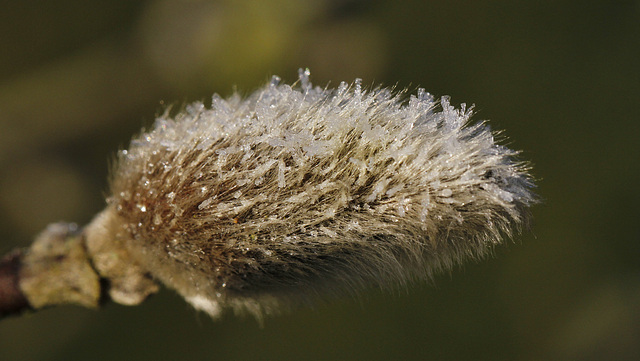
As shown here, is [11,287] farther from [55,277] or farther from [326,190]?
[326,190]

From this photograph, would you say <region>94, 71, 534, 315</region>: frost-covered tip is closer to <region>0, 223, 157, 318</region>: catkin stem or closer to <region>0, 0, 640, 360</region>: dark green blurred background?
<region>0, 223, 157, 318</region>: catkin stem

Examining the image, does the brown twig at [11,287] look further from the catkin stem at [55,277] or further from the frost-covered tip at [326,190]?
the frost-covered tip at [326,190]

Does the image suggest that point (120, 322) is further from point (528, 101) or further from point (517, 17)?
point (517, 17)

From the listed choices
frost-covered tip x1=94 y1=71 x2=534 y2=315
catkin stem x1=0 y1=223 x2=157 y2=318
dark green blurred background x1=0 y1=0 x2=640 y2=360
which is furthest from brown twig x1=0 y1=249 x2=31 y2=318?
dark green blurred background x1=0 y1=0 x2=640 y2=360

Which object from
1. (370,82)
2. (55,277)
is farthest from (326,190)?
(370,82)

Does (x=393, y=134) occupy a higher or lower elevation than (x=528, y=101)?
lower

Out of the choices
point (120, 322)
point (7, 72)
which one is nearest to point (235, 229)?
point (120, 322)
